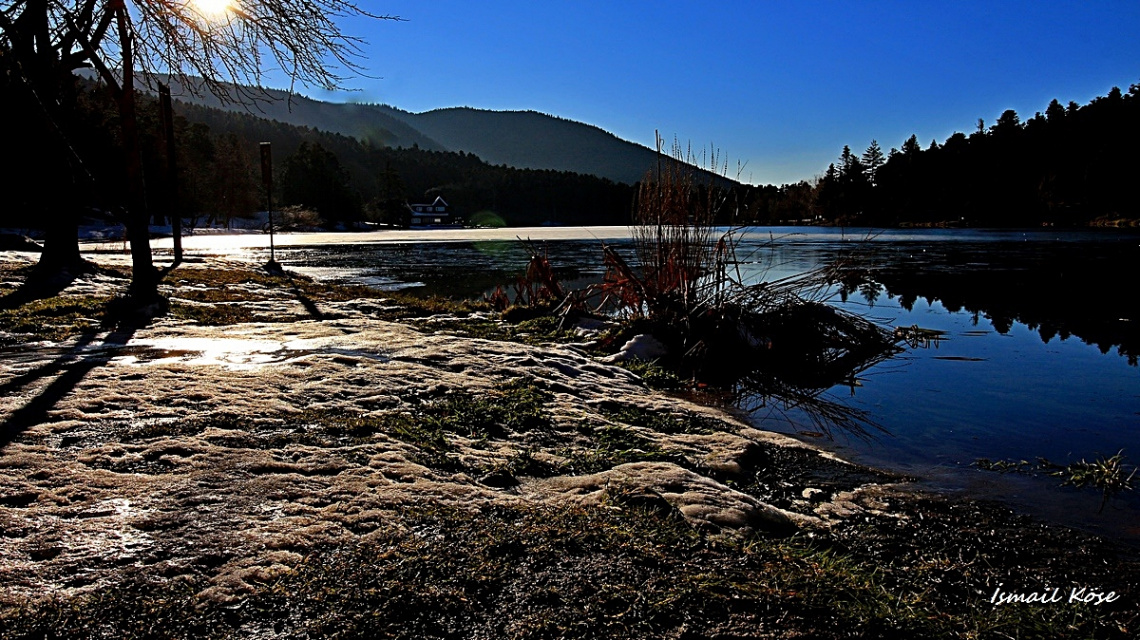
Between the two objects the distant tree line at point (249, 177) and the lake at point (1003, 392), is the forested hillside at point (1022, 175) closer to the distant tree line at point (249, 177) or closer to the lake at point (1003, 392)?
the distant tree line at point (249, 177)

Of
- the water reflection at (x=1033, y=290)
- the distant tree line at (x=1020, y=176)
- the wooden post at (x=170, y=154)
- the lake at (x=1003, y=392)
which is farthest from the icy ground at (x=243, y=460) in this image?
the distant tree line at (x=1020, y=176)

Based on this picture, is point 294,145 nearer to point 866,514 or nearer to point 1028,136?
point 1028,136

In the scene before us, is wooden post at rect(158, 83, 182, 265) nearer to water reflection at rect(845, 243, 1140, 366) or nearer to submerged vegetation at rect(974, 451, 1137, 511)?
water reflection at rect(845, 243, 1140, 366)

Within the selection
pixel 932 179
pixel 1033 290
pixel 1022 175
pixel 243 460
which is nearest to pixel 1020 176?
pixel 1022 175

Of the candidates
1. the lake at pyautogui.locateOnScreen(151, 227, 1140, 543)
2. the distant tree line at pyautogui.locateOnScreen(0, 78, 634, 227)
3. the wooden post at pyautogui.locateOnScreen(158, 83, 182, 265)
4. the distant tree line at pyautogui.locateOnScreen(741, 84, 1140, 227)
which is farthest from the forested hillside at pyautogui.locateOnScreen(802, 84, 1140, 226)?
the wooden post at pyautogui.locateOnScreen(158, 83, 182, 265)

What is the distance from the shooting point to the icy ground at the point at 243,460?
163 centimetres

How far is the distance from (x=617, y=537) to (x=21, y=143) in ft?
58.0

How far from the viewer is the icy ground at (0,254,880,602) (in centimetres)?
163

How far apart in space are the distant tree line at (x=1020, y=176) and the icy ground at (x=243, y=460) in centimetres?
4795

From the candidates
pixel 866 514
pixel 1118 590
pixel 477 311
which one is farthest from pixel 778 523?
pixel 477 311

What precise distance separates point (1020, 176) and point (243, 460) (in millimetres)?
72318

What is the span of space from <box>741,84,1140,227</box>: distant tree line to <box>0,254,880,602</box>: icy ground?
4795 cm

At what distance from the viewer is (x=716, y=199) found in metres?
7.16

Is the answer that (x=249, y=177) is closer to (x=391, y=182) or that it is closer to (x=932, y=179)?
(x=391, y=182)
